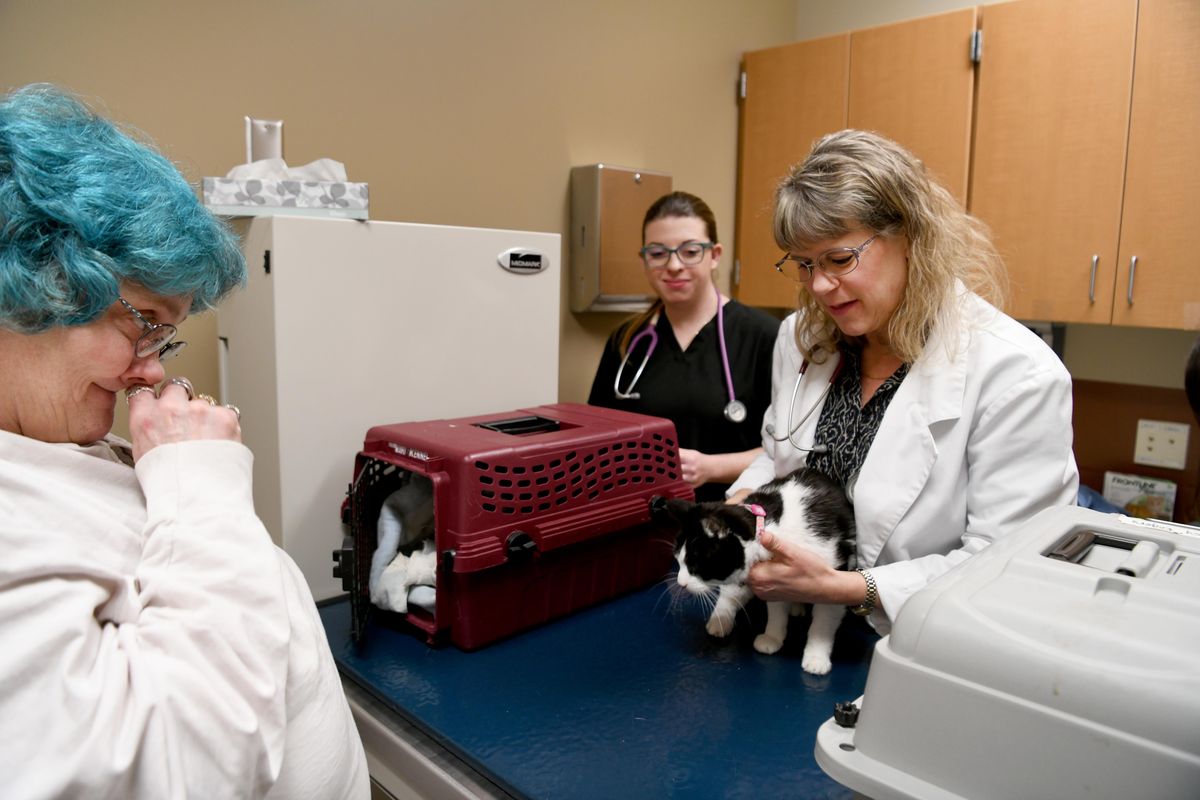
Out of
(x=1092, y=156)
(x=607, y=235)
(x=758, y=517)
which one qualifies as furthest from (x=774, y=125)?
(x=758, y=517)

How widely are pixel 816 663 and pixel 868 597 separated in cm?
12

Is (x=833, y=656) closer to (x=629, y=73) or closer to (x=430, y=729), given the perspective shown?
(x=430, y=729)

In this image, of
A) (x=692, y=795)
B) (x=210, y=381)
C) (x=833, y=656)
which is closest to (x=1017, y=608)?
(x=692, y=795)

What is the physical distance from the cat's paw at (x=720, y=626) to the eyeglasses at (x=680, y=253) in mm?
901

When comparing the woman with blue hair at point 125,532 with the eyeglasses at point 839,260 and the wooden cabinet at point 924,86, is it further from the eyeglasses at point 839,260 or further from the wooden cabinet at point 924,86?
the wooden cabinet at point 924,86

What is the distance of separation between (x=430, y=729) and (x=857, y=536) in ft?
2.20

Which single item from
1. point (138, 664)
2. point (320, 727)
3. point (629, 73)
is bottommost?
point (320, 727)

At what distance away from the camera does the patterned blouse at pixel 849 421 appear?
3.99 feet

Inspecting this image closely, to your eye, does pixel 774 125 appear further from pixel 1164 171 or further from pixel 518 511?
pixel 518 511

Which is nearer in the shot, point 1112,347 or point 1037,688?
point 1037,688

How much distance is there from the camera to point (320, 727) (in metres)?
0.73

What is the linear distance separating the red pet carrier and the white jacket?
353 mm

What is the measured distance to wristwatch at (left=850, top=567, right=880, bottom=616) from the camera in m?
1.05

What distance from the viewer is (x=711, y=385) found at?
1780 millimetres
